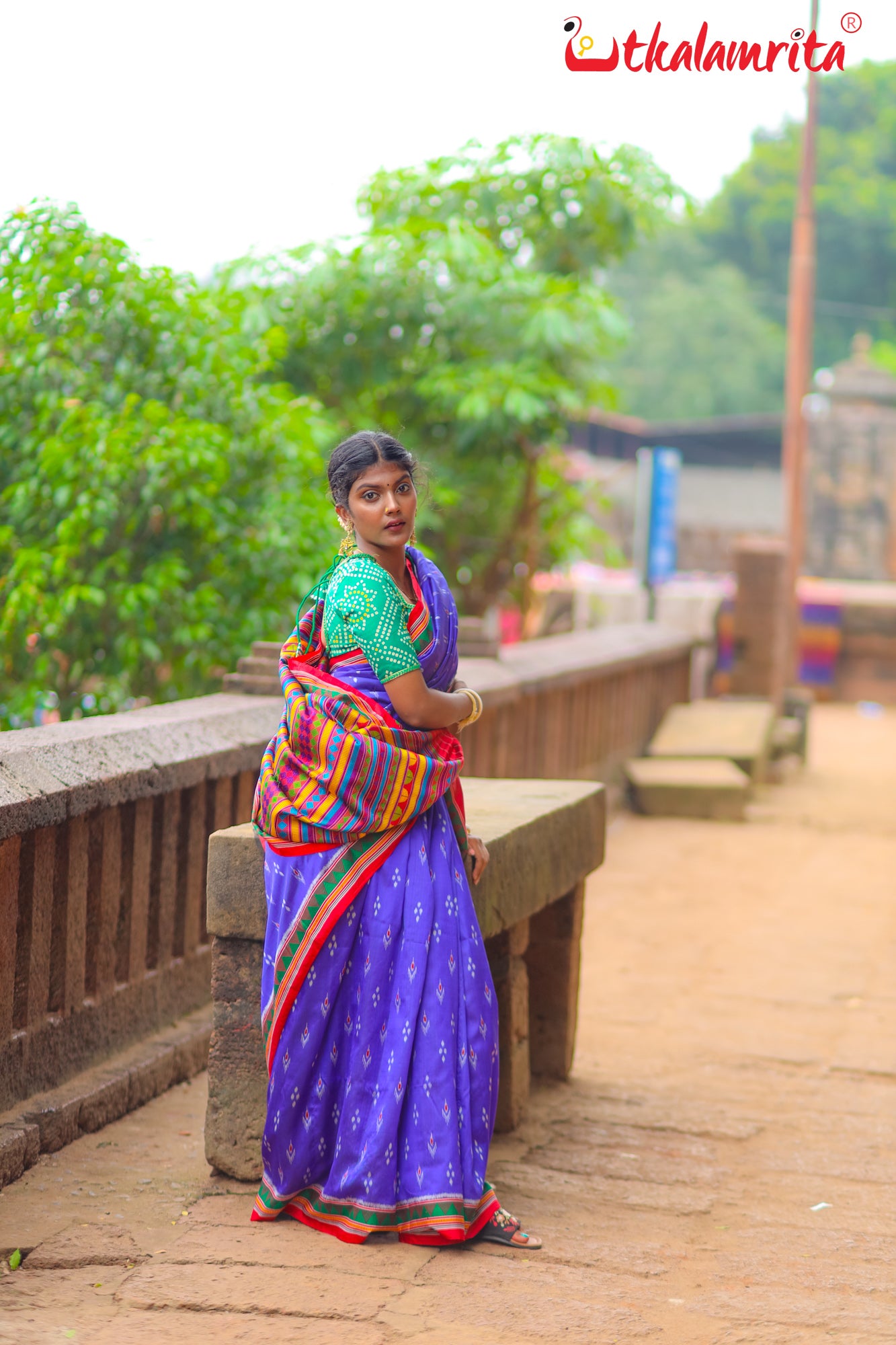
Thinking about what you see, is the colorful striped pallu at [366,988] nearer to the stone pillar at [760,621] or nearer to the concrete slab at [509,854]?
the concrete slab at [509,854]

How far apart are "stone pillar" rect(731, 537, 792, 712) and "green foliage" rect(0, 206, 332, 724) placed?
6496 mm

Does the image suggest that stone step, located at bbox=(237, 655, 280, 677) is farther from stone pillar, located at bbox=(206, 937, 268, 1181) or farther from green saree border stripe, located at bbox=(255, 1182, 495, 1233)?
green saree border stripe, located at bbox=(255, 1182, 495, 1233)

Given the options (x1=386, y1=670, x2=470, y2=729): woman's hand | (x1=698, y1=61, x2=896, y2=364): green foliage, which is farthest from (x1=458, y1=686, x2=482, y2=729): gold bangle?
(x1=698, y1=61, x2=896, y2=364): green foliage

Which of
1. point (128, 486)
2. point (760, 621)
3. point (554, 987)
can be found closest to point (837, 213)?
point (760, 621)

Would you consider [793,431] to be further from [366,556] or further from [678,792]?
[366,556]

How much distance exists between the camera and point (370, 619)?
283 centimetres

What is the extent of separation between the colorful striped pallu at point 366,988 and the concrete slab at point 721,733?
22.2ft

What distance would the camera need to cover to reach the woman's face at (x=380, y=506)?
9.44ft

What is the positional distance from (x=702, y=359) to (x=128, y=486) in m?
36.0

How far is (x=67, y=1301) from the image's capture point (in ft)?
8.29

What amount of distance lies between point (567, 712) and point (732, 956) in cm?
258

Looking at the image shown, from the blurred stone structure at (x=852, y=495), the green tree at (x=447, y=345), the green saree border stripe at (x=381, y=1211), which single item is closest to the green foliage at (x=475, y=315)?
the green tree at (x=447, y=345)

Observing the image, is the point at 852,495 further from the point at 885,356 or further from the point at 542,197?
the point at 542,197

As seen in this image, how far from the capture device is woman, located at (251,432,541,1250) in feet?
9.15
